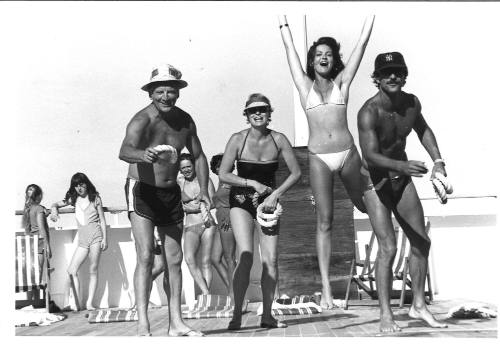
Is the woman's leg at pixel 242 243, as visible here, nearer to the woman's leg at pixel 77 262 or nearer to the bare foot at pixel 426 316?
the bare foot at pixel 426 316

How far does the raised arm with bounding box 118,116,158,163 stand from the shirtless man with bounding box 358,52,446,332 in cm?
154

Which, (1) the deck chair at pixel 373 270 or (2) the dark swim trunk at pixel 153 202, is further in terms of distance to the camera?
(1) the deck chair at pixel 373 270

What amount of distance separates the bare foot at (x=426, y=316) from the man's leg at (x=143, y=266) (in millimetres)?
1994

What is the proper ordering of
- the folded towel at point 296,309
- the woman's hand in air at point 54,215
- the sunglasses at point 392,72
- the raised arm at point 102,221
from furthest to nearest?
the woman's hand in air at point 54,215
the raised arm at point 102,221
the folded towel at point 296,309
the sunglasses at point 392,72

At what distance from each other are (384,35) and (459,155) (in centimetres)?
166

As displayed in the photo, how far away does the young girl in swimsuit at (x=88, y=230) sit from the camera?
30.1ft

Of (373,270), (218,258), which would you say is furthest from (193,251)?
(373,270)

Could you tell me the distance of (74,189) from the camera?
9.34 m

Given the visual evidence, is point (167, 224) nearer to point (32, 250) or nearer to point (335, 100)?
point (335, 100)

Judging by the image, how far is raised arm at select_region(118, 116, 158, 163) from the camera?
17.9 feet

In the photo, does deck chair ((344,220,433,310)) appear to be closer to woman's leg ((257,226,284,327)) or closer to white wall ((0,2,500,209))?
white wall ((0,2,500,209))

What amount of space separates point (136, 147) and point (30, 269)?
125 inches

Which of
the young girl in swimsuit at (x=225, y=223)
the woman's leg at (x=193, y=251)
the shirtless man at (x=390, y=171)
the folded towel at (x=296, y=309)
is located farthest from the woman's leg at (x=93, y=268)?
the shirtless man at (x=390, y=171)

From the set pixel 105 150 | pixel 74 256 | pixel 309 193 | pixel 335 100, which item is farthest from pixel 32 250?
pixel 335 100
